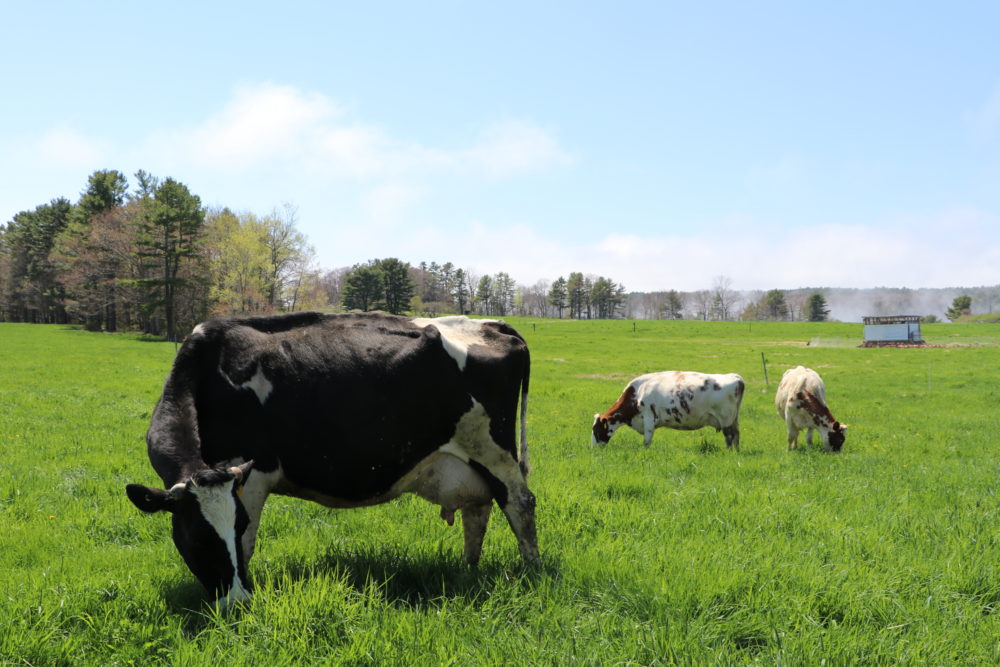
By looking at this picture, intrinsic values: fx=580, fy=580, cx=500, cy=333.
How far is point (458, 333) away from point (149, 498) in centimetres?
255

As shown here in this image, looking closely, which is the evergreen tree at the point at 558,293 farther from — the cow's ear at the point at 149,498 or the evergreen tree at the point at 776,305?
the cow's ear at the point at 149,498

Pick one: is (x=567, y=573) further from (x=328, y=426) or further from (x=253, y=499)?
(x=253, y=499)

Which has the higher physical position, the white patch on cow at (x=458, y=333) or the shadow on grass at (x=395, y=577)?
the white patch on cow at (x=458, y=333)

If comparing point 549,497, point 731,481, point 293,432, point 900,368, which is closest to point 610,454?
point 731,481

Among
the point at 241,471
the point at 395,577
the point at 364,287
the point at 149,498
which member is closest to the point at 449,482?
the point at 395,577

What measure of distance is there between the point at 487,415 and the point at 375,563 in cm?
149

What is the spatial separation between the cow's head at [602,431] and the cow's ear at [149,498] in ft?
31.6

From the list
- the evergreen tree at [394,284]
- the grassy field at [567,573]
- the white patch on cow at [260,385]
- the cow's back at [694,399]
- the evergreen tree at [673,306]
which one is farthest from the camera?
the evergreen tree at [673,306]

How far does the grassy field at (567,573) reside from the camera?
11.1ft

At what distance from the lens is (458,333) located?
16.6 feet

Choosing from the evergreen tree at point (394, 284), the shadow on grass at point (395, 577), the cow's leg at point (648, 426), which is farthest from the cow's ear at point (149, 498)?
the evergreen tree at point (394, 284)

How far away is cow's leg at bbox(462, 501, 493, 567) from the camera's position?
4.91 meters

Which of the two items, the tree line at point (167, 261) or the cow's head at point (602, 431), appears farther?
the tree line at point (167, 261)

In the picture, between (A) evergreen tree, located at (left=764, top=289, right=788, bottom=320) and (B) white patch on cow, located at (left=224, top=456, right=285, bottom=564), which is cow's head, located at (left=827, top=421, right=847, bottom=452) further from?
(A) evergreen tree, located at (left=764, top=289, right=788, bottom=320)
